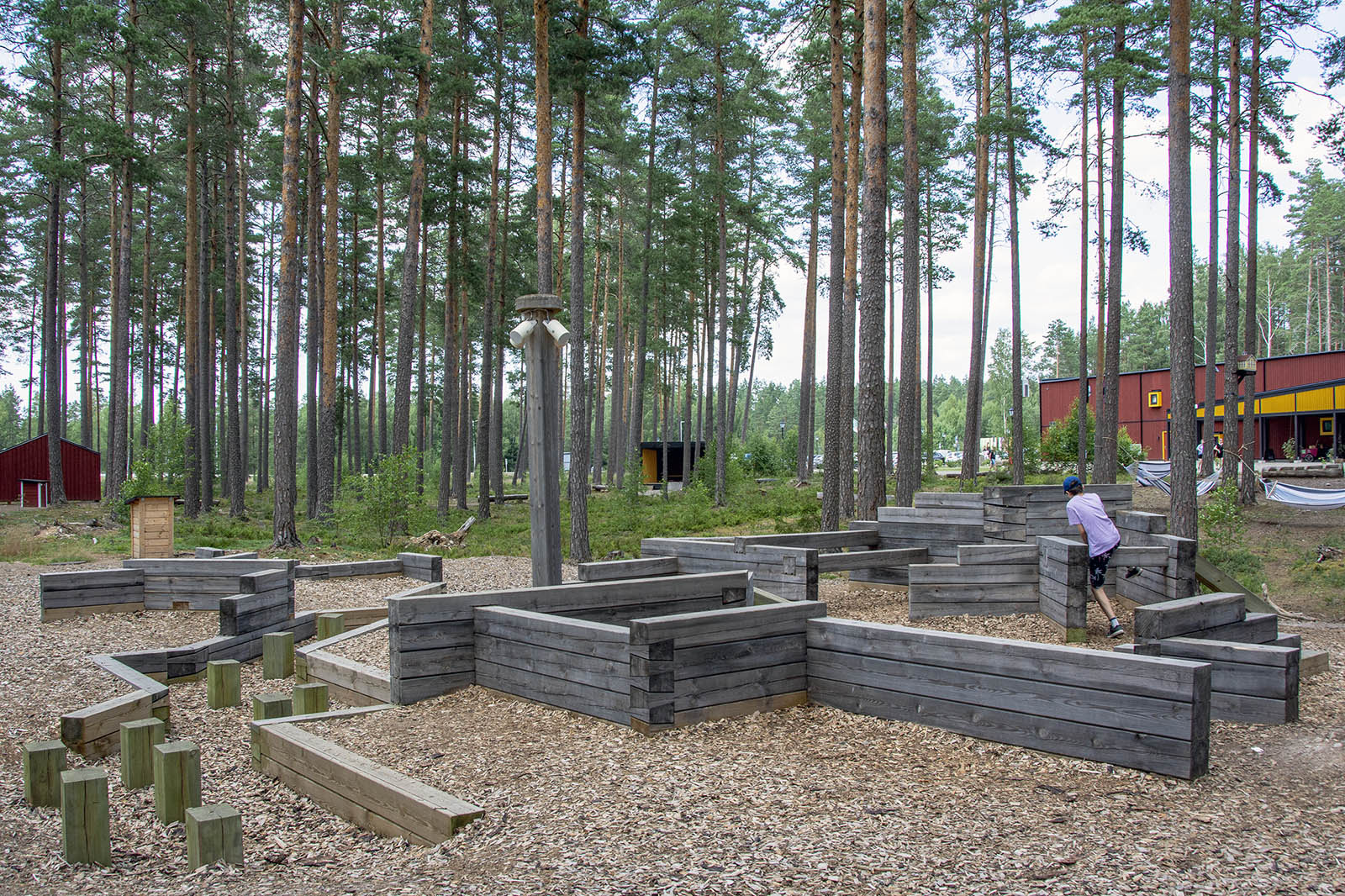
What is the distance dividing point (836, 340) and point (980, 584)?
37.2 ft

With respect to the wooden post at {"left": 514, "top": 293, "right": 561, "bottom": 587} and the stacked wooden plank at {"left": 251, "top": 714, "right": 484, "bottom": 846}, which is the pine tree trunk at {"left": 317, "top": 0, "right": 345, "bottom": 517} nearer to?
the wooden post at {"left": 514, "top": 293, "right": 561, "bottom": 587}

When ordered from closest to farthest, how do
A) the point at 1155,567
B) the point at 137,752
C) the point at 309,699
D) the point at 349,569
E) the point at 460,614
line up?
the point at 137,752 < the point at 309,699 < the point at 460,614 < the point at 1155,567 < the point at 349,569

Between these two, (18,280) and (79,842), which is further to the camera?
(18,280)

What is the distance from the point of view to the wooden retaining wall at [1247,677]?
16.1 ft

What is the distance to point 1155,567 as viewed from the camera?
7453 millimetres

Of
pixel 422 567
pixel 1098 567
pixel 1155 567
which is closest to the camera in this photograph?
pixel 1098 567

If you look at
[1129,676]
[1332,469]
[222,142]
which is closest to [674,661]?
[1129,676]

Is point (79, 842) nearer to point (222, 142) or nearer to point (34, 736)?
point (34, 736)

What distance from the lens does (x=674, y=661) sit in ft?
16.0

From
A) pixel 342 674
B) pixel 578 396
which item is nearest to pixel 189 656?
pixel 342 674

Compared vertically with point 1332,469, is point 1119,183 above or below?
above

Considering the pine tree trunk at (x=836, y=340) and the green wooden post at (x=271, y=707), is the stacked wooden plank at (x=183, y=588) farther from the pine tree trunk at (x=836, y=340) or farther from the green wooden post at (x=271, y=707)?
the pine tree trunk at (x=836, y=340)

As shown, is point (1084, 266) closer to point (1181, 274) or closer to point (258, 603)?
point (1181, 274)

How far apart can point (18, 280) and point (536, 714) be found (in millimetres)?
43535
